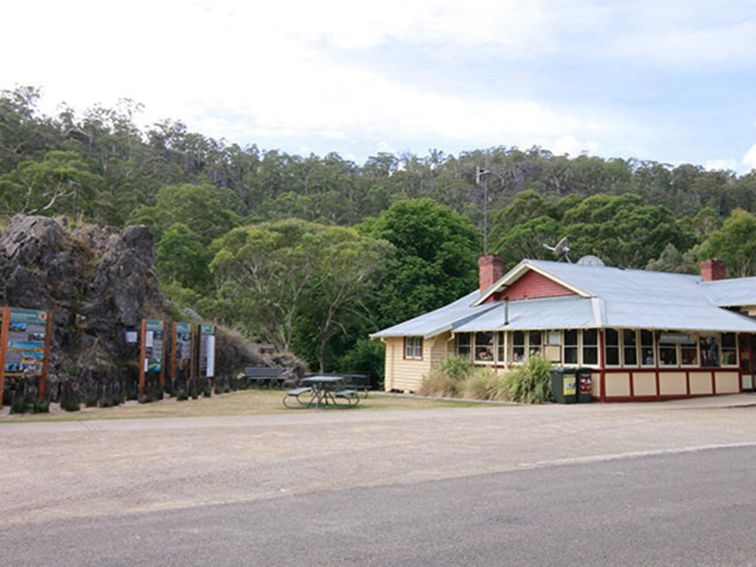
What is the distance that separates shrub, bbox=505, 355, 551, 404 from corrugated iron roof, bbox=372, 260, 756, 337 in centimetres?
131

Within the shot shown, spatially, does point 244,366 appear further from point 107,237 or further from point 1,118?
point 1,118

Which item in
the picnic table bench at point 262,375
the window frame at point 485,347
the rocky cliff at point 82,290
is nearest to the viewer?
the rocky cliff at point 82,290

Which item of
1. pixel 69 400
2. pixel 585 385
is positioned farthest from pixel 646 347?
pixel 69 400

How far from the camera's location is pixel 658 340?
23.3 meters

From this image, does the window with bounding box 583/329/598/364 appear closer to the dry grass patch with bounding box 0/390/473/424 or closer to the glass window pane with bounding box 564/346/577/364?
the glass window pane with bounding box 564/346/577/364

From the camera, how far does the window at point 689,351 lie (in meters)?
23.9

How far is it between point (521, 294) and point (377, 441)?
688 inches

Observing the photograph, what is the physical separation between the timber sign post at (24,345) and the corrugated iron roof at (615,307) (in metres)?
14.5

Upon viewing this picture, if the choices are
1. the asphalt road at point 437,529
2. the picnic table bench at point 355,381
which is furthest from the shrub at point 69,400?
the asphalt road at point 437,529

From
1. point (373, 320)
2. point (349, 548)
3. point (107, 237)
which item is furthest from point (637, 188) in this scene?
point (349, 548)

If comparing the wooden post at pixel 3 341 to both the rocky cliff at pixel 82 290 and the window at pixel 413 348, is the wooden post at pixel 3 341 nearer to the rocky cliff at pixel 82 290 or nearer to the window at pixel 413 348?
the rocky cliff at pixel 82 290

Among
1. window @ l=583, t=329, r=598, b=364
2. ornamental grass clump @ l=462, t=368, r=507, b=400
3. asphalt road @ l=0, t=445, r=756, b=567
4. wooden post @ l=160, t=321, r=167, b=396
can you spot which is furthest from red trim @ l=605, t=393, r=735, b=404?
asphalt road @ l=0, t=445, r=756, b=567

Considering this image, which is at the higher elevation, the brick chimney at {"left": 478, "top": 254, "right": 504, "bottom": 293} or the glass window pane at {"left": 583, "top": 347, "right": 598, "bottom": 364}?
the brick chimney at {"left": 478, "top": 254, "right": 504, "bottom": 293}

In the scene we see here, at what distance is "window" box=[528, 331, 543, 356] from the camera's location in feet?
81.1
